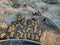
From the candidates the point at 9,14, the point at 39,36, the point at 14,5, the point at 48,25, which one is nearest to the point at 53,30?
the point at 48,25

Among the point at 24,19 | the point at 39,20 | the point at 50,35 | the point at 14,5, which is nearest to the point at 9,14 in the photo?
the point at 24,19

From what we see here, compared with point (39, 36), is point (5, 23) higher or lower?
higher

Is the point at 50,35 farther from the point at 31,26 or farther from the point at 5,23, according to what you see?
the point at 5,23

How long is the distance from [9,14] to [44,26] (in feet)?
3.58

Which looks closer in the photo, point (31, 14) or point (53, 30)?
point (53, 30)

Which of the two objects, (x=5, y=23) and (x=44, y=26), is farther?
(x=44, y=26)

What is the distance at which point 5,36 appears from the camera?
17.3 feet

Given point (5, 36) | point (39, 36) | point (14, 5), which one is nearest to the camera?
point (5, 36)

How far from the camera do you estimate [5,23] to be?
5.50m

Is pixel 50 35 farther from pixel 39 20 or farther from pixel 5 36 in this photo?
pixel 5 36

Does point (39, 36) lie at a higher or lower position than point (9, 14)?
lower

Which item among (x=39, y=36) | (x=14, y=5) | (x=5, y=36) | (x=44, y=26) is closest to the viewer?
(x=5, y=36)

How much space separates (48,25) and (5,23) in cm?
139

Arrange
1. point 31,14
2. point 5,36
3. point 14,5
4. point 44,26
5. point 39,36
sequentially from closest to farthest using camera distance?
1. point 5,36
2. point 39,36
3. point 44,26
4. point 31,14
5. point 14,5
